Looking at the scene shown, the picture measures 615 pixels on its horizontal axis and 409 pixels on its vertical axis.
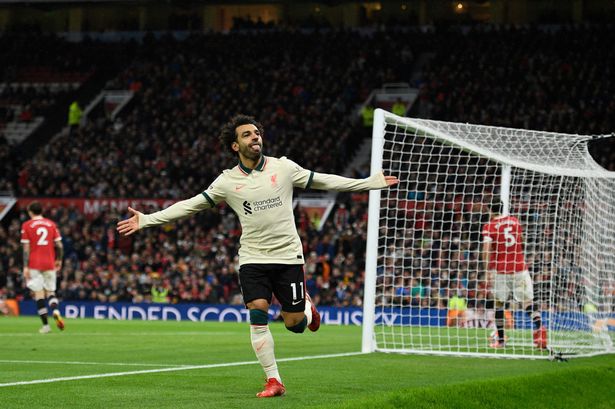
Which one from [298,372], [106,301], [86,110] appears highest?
[86,110]

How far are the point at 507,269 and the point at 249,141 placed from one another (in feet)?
22.5

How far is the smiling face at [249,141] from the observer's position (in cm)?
834

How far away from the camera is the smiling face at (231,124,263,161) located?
27.3 feet

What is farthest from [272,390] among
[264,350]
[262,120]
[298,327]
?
[262,120]

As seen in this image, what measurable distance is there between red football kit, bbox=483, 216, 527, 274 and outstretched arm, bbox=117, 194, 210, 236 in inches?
250

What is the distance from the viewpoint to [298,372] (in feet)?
34.3

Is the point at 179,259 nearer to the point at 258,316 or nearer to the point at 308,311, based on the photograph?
the point at 308,311

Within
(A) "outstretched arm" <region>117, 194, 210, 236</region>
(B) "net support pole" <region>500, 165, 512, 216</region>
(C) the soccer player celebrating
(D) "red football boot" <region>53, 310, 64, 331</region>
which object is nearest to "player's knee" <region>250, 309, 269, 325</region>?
(C) the soccer player celebrating

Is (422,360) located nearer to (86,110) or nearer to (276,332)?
(276,332)

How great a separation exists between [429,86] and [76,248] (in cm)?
1250

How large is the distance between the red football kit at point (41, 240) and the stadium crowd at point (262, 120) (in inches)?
370

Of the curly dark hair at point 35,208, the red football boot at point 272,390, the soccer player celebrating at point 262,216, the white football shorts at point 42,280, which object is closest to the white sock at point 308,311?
the soccer player celebrating at point 262,216

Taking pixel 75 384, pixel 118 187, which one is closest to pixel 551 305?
pixel 75 384

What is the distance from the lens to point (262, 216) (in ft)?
27.6
